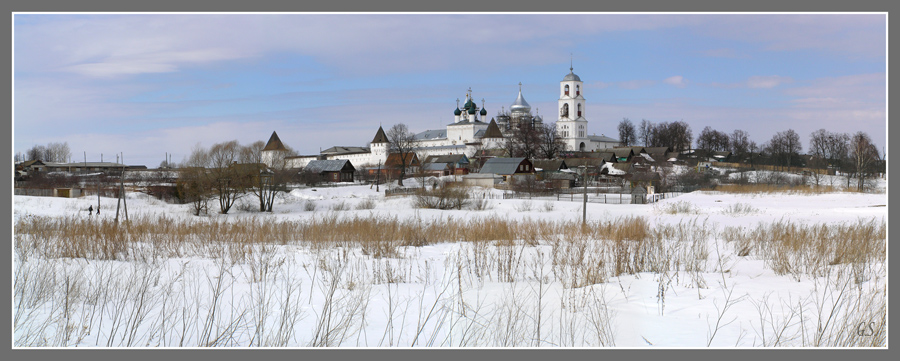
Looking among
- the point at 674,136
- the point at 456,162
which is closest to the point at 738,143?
the point at 674,136

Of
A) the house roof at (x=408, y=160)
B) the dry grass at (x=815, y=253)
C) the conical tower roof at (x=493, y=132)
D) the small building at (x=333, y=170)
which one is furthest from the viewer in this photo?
the conical tower roof at (x=493, y=132)

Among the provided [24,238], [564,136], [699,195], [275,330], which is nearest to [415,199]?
[699,195]

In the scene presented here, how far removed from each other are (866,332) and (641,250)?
5.14 meters

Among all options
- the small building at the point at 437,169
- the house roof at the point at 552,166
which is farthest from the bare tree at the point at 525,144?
the house roof at the point at 552,166

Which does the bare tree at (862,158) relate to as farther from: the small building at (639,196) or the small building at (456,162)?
the small building at (456,162)

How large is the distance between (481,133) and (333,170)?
5110cm

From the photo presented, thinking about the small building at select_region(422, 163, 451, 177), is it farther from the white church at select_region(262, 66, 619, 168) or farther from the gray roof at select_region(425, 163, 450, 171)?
the white church at select_region(262, 66, 619, 168)

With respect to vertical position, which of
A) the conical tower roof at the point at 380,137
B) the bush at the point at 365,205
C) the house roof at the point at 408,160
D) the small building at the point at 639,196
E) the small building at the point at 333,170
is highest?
the conical tower roof at the point at 380,137

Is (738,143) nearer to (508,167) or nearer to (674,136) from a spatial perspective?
(674,136)

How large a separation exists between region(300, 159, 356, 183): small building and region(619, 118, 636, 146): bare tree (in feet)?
237

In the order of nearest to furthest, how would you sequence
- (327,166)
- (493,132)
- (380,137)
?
1. (327,166)
2. (493,132)
3. (380,137)

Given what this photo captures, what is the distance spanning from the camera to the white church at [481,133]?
108750mm

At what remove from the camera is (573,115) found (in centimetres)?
12269

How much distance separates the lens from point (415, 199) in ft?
126
